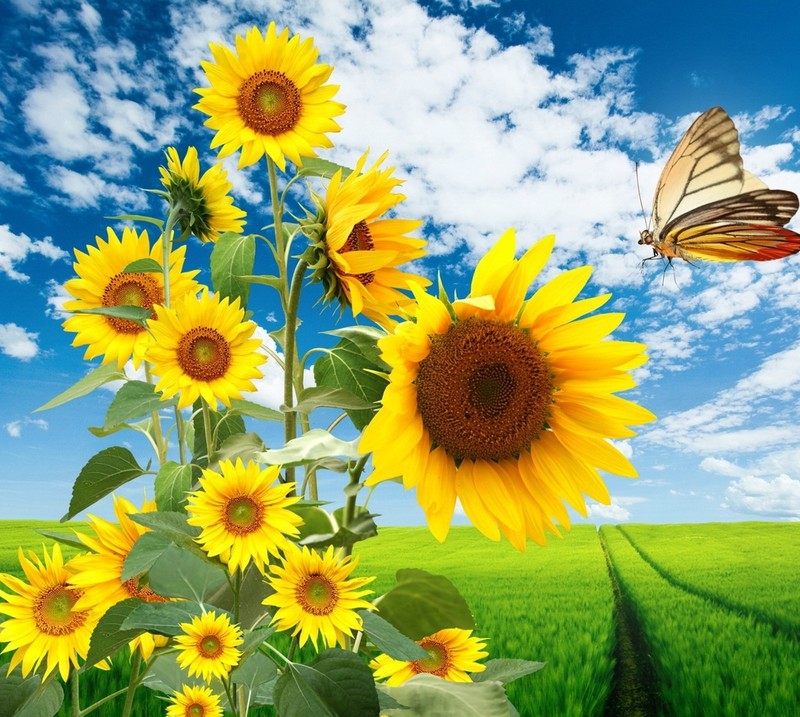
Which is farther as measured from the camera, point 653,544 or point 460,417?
point 653,544

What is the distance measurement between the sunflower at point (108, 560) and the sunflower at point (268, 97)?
86cm

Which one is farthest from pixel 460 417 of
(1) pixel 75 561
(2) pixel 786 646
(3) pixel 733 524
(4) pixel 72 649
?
(3) pixel 733 524

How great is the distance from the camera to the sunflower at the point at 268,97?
1.73 meters

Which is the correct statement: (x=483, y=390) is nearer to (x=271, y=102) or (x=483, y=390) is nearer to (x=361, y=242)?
(x=361, y=242)

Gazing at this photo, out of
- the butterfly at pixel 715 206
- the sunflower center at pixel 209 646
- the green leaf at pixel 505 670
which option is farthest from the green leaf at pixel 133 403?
the butterfly at pixel 715 206

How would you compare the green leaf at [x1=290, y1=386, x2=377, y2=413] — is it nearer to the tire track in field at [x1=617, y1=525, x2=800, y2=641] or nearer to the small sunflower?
the small sunflower

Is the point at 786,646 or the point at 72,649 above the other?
the point at 72,649

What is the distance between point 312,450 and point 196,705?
110 centimetres

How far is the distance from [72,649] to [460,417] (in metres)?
1.11

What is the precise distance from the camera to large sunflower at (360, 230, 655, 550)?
3.51ft

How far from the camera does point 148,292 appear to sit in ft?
6.74

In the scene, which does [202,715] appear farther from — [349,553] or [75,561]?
[349,553]

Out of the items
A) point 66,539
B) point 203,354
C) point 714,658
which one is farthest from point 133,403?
point 714,658

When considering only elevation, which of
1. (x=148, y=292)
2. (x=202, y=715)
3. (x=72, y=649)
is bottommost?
(x=202, y=715)
